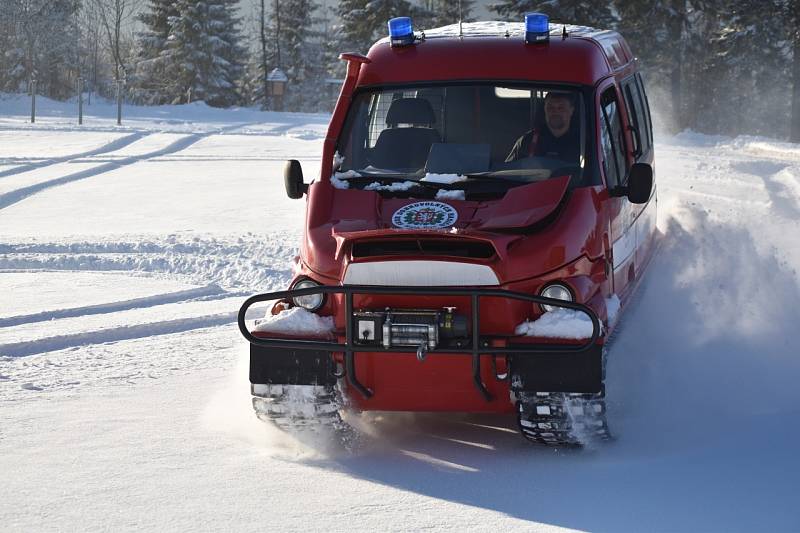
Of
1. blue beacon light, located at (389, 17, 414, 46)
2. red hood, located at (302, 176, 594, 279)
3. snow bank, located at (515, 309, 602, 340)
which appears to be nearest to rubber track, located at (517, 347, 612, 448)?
snow bank, located at (515, 309, 602, 340)

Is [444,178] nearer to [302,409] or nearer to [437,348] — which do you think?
[437,348]

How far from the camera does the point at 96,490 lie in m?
5.58

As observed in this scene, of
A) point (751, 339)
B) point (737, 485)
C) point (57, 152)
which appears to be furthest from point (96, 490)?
point (57, 152)

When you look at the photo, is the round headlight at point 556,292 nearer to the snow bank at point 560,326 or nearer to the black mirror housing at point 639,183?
the snow bank at point 560,326

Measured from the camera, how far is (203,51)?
70812 millimetres

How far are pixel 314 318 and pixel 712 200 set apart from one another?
1250cm

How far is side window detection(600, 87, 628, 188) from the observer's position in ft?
23.9

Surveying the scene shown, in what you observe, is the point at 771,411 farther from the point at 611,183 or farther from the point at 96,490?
the point at 96,490

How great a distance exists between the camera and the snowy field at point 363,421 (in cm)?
533

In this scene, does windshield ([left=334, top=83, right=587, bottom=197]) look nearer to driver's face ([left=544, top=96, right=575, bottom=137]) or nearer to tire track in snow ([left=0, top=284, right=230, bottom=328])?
driver's face ([left=544, top=96, right=575, bottom=137])

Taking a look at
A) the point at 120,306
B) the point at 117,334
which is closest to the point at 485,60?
the point at 117,334

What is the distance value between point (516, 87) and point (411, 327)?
6.86 ft

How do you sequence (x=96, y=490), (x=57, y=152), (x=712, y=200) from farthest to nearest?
(x=57, y=152) → (x=712, y=200) → (x=96, y=490)

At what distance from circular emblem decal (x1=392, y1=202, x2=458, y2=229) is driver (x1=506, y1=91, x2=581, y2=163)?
2.59 feet
